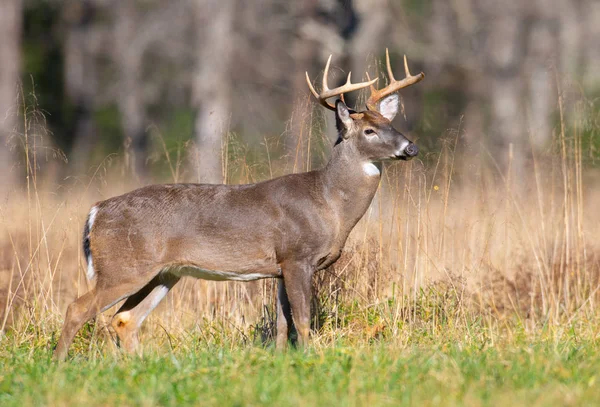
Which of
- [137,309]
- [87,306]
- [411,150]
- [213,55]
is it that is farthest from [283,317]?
[213,55]

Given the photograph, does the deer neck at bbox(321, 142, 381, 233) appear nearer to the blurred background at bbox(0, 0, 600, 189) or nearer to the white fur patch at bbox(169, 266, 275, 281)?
the white fur patch at bbox(169, 266, 275, 281)

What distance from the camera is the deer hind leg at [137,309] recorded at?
6887 millimetres

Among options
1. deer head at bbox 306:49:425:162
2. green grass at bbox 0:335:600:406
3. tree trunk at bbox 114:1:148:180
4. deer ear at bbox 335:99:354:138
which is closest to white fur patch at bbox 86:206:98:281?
green grass at bbox 0:335:600:406

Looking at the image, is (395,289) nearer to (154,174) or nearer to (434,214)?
(434,214)

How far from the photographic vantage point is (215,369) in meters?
5.10

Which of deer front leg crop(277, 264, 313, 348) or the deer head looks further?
the deer head

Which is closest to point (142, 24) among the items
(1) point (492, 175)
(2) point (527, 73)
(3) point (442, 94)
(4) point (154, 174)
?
(3) point (442, 94)

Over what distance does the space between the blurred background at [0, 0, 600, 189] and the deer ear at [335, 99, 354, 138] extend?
5.84 m

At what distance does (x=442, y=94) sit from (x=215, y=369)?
71.9 feet

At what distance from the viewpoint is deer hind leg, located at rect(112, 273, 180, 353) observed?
689 centimetres

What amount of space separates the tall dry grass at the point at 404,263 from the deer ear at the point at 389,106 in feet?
1.42

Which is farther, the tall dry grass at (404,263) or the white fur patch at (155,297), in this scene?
the tall dry grass at (404,263)

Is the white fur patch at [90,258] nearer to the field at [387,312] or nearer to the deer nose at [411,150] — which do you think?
the field at [387,312]

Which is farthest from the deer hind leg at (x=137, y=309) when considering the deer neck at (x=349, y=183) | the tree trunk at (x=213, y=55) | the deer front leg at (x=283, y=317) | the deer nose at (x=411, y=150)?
the tree trunk at (x=213, y=55)
